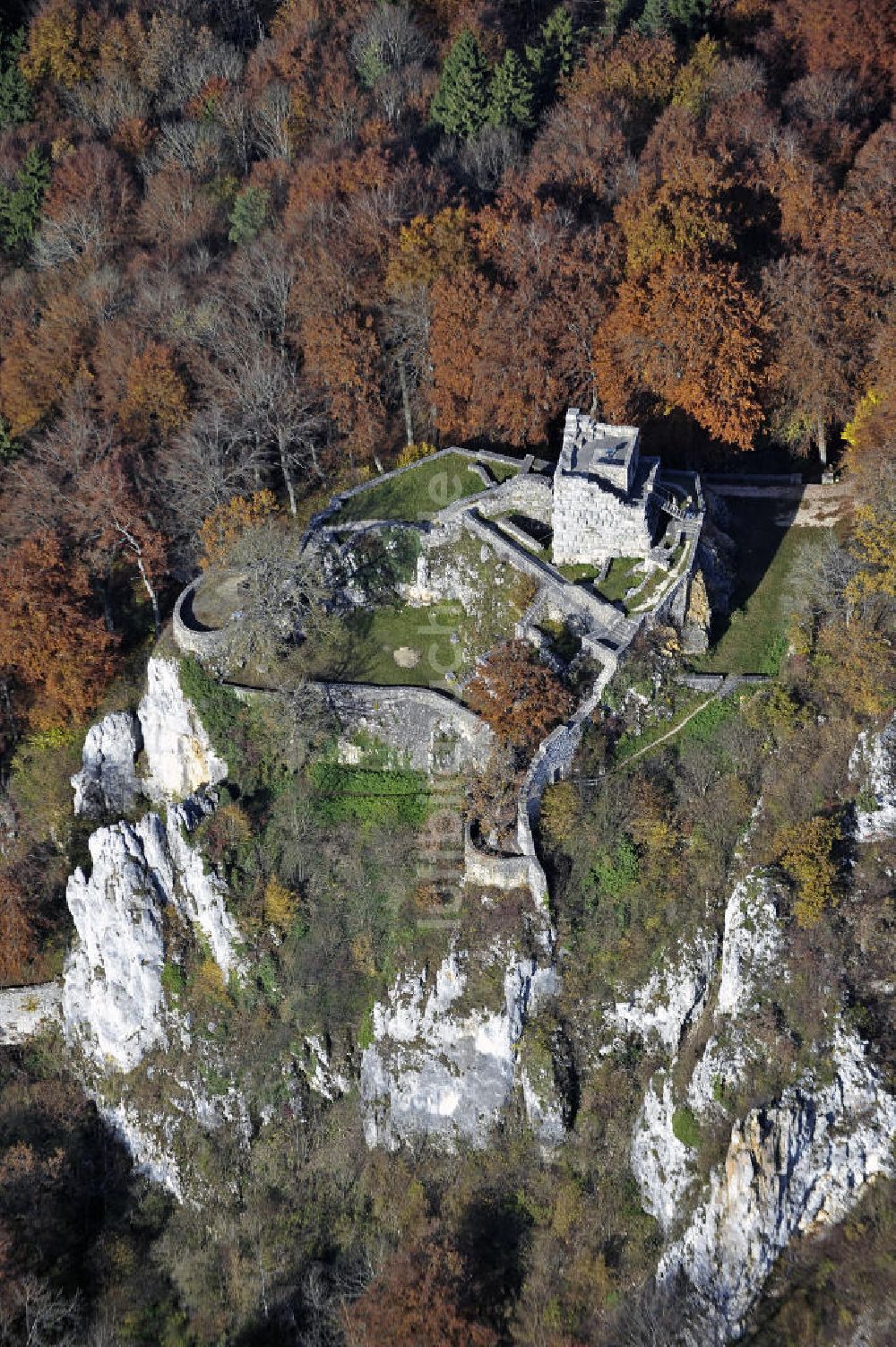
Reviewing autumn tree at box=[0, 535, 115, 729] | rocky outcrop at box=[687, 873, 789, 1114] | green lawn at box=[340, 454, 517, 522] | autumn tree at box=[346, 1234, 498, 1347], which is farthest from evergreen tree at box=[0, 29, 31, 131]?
autumn tree at box=[346, 1234, 498, 1347]

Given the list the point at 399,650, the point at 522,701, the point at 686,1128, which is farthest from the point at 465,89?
the point at 686,1128

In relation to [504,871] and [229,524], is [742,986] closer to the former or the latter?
[504,871]

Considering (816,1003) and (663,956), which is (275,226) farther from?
(816,1003)

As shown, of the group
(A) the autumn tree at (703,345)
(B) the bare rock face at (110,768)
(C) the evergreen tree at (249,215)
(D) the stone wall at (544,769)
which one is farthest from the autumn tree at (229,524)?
(C) the evergreen tree at (249,215)

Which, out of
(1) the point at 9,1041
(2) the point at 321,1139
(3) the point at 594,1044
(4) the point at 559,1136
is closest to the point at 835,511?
(3) the point at 594,1044

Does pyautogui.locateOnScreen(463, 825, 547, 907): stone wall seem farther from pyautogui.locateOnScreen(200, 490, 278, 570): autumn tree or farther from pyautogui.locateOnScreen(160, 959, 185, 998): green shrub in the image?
pyautogui.locateOnScreen(200, 490, 278, 570): autumn tree

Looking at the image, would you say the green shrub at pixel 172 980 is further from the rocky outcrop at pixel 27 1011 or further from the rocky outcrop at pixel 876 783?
the rocky outcrop at pixel 876 783
